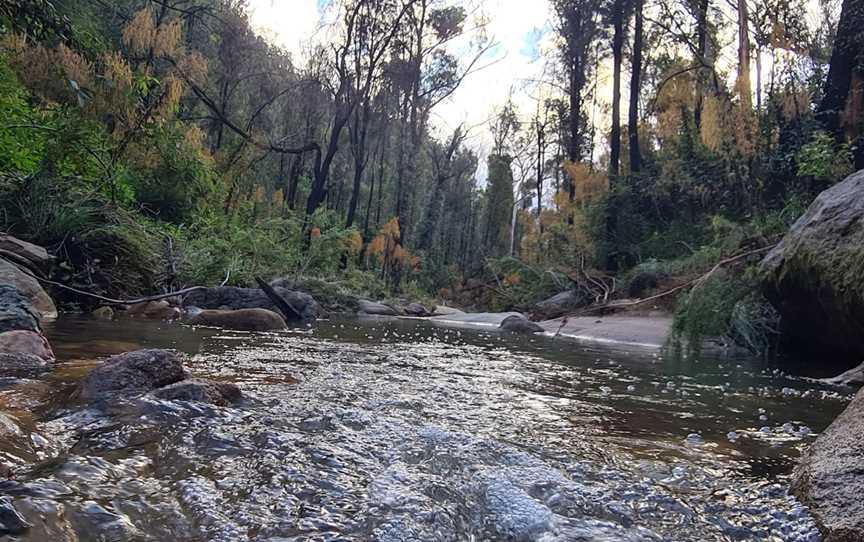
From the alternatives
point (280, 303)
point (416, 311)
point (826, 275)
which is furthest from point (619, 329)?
point (416, 311)

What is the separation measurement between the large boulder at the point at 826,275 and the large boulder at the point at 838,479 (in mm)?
3362

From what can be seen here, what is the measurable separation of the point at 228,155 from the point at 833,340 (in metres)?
15.5

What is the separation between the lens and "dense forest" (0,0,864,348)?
7.67 m

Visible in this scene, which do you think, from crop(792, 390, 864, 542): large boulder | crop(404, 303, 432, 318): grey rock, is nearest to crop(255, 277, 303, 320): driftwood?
crop(404, 303, 432, 318): grey rock

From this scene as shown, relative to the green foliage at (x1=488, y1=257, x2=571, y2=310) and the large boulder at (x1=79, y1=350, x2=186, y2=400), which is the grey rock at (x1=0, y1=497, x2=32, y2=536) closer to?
the large boulder at (x1=79, y1=350, x2=186, y2=400)

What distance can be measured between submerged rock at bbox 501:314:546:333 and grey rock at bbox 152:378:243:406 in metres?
8.86

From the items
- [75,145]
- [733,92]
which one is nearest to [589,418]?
[75,145]

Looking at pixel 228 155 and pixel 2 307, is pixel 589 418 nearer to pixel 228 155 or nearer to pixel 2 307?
pixel 2 307

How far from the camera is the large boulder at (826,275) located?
5.04 m

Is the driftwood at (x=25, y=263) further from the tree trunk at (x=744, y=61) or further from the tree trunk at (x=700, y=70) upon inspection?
the tree trunk at (x=700, y=70)

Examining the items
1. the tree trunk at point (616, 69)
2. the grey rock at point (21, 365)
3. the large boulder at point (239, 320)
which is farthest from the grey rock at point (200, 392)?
the tree trunk at point (616, 69)

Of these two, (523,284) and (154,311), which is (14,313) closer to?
(154,311)

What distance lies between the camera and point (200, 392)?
285 cm

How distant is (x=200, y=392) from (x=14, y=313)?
7.39 feet
